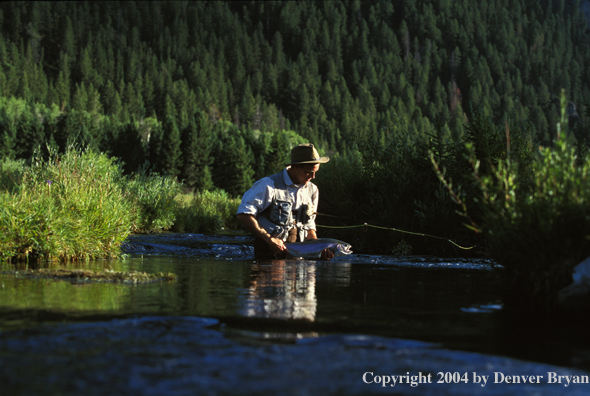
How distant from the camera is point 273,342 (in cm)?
389

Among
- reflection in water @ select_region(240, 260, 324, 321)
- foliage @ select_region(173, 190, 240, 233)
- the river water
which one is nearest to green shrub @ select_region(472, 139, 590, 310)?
the river water

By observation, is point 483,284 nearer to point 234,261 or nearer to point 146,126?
point 234,261

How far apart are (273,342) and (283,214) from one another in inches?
248

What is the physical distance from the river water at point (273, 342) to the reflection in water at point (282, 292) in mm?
29

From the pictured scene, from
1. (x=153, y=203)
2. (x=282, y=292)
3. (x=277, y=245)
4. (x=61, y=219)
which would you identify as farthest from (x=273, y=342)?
(x=153, y=203)

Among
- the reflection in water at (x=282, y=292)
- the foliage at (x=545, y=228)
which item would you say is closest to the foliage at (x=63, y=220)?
the reflection in water at (x=282, y=292)

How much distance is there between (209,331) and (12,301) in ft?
6.94

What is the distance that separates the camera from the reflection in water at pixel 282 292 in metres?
5.08

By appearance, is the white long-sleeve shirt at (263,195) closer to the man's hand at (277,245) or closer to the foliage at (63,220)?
the man's hand at (277,245)

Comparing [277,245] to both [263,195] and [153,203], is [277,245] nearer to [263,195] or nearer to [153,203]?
[263,195]

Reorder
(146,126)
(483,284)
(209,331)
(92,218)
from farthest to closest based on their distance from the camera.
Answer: (146,126), (92,218), (483,284), (209,331)

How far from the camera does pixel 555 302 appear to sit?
5254 mm

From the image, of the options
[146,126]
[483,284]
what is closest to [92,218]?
[483,284]

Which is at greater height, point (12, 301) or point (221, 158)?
point (221, 158)
